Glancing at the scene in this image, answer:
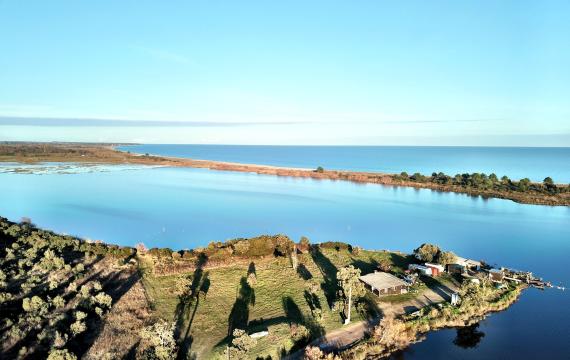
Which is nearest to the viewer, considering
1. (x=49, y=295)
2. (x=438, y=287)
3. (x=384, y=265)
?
(x=49, y=295)

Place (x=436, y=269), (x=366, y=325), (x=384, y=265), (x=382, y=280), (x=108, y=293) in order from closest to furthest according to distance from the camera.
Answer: (x=366, y=325)
(x=108, y=293)
(x=382, y=280)
(x=436, y=269)
(x=384, y=265)

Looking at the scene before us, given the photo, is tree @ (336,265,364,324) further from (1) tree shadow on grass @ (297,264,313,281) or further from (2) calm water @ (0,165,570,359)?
(1) tree shadow on grass @ (297,264,313,281)

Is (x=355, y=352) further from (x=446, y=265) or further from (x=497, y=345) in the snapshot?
(x=446, y=265)

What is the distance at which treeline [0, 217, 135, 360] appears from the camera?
2114 cm

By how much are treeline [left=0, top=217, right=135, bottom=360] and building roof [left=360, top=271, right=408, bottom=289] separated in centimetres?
2034

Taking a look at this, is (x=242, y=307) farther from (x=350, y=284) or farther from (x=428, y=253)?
(x=428, y=253)

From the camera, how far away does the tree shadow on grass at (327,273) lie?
1198 inches

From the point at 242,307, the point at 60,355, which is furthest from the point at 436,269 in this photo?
the point at 60,355

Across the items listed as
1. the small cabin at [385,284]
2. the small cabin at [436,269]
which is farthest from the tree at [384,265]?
the small cabin at [436,269]

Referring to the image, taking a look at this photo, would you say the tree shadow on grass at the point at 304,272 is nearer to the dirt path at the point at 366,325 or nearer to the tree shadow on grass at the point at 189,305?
the dirt path at the point at 366,325

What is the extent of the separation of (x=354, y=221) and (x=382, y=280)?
2881cm

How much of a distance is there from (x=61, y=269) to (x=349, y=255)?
28.1 metres

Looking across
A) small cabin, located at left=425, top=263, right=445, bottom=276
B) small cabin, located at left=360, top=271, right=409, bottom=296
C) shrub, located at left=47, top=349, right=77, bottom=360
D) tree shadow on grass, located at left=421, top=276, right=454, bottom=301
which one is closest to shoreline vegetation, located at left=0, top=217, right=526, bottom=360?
shrub, located at left=47, top=349, right=77, bottom=360

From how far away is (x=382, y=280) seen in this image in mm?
31344
